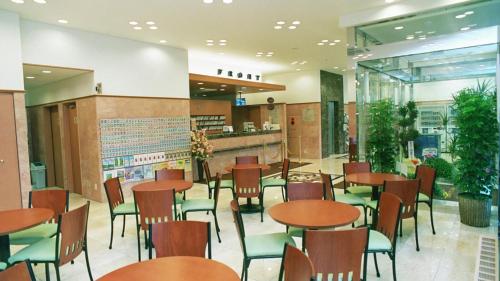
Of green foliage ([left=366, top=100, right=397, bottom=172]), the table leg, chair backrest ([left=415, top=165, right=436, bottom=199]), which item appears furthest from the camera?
green foliage ([left=366, top=100, right=397, bottom=172])

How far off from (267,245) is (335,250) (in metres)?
0.94

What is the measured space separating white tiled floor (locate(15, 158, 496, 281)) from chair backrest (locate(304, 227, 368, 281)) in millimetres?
1261

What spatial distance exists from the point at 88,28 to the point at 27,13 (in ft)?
3.57

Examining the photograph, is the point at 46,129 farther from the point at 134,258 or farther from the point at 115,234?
the point at 134,258

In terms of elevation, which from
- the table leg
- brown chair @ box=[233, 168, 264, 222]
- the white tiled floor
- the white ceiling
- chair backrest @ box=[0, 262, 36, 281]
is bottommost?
the white tiled floor

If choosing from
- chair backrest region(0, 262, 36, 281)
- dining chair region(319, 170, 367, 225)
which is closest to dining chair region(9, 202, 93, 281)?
chair backrest region(0, 262, 36, 281)

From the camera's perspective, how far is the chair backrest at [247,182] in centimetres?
500

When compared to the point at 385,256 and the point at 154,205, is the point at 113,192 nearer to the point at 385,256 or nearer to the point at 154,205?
the point at 154,205

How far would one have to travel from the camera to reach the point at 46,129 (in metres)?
8.59

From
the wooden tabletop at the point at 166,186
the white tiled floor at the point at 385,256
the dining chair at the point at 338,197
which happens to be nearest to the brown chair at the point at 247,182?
the white tiled floor at the point at 385,256

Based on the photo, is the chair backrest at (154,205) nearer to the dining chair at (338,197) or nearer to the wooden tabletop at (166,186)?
the wooden tabletop at (166,186)

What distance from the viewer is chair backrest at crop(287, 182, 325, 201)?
366 cm

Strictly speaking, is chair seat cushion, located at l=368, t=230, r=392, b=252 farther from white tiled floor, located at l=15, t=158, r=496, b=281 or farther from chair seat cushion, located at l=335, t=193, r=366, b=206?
chair seat cushion, located at l=335, t=193, r=366, b=206

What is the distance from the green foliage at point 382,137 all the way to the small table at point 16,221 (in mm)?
5336
